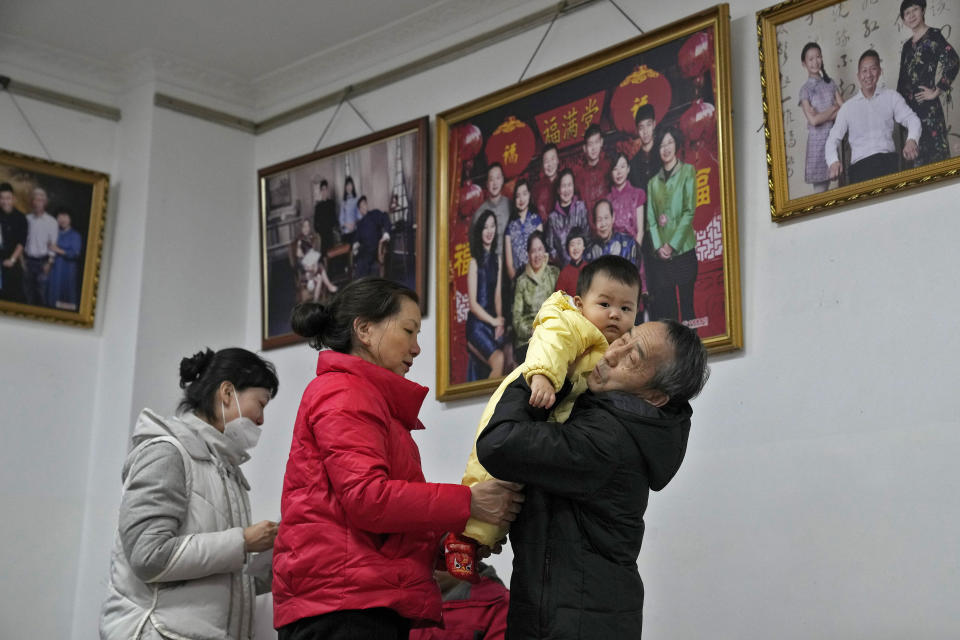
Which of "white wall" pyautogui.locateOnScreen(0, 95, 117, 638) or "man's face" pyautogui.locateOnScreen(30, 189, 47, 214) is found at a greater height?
"man's face" pyautogui.locateOnScreen(30, 189, 47, 214)

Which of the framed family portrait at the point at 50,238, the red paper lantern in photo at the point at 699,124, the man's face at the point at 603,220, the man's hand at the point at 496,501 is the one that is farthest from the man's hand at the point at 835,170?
the framed family portrait at the point at 50,238

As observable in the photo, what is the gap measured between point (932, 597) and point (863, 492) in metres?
0.42

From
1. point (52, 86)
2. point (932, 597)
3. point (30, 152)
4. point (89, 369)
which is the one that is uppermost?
point (52, 86)

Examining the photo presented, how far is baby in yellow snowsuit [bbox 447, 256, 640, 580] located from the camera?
9.62 feet

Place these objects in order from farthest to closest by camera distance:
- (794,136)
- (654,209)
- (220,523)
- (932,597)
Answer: (654,209), (794,136), (220,523), (932,597)

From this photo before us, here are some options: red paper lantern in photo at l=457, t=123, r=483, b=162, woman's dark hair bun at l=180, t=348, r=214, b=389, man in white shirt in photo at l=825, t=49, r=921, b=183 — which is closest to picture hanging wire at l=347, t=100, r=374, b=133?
red paper lantern in photo at l=457, t=123, r=483, b=162

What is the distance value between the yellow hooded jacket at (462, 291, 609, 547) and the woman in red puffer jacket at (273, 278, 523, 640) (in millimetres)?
127

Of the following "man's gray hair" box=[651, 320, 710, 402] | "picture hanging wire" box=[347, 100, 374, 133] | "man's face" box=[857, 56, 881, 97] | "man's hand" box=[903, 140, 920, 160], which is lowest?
"man's gray hair" box=[651, 320, 710, 402]

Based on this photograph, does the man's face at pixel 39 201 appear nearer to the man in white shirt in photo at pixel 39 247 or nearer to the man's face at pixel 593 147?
the man in white shirt in photo at pixel 39 247

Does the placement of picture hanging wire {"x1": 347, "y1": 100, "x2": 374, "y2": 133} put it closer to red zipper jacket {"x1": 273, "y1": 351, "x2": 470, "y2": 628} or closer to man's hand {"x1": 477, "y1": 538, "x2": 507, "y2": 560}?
red zipper jacket {"x1": 273, "y1": 351, "x2": 470, "y2": 628}

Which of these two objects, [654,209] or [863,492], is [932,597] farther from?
[654,209]

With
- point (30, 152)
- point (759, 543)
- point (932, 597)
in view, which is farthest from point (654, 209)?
point (30, 152)

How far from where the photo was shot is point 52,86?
652cm

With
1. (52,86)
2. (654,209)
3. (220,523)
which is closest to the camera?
(220,523)
